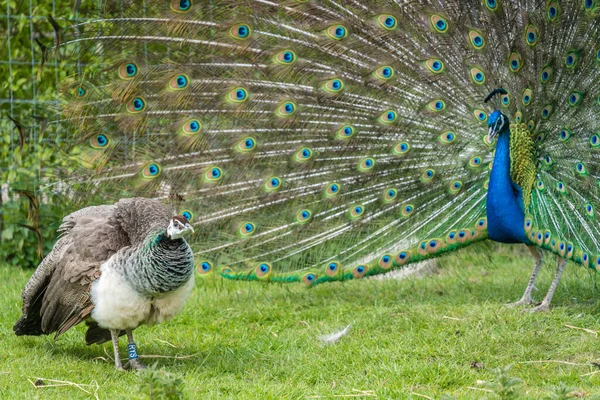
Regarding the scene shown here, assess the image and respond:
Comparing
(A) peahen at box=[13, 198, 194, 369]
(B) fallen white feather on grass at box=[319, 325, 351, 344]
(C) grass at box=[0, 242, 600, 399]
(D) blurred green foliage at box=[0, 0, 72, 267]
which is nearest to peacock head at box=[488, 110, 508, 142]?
(C) grass at box=[0, 242, 600, 399]

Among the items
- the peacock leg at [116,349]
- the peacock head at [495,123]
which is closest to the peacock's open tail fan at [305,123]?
the peacock head at [495,123]

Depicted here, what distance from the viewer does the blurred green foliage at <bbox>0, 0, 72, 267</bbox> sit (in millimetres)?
6730

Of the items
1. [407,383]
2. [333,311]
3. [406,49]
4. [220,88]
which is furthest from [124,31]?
[407,383]

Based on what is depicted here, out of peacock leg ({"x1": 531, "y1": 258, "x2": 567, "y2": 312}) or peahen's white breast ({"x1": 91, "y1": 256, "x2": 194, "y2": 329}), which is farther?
peacock leg ({"x1": 531, "y1": 258, "x2": 567, "y2": 312})

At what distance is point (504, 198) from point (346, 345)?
136 cm

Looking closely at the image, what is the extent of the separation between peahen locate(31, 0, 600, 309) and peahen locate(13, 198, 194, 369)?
1140 millimetres

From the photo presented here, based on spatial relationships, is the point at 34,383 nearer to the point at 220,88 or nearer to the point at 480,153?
the point at 220,88

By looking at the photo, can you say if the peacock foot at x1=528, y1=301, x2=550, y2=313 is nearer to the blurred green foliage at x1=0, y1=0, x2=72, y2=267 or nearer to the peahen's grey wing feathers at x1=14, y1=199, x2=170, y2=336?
the peahen's grey wing feathers at x1=14, y1=199, x2=170, y2=336

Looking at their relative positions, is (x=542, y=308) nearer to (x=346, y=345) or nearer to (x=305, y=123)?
(x=346, y=345)

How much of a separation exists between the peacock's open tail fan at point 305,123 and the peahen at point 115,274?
43.9 inches

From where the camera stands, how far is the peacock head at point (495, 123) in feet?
16.0

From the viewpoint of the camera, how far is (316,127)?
550 cm

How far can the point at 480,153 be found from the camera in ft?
17.9

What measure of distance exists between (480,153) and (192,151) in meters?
1.91
